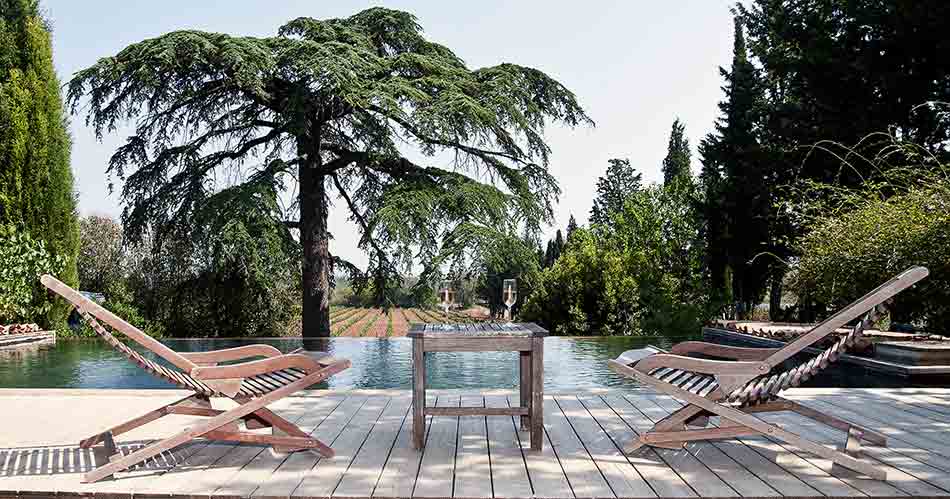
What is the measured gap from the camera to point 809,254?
829cm

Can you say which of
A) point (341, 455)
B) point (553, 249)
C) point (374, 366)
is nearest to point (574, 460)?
point (341, 455)

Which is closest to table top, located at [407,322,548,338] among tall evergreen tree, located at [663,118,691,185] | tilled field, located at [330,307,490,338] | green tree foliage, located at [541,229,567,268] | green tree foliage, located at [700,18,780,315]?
tilled field, located at [330,307,490,338]

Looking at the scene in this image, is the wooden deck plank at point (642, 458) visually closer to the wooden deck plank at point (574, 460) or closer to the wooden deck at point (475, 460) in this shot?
the wooden deck at point (475, 460)

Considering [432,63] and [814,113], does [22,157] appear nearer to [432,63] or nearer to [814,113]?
[432,63]

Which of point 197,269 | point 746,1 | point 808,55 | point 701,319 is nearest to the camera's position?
point 197,269

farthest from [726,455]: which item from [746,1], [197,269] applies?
[746,1]

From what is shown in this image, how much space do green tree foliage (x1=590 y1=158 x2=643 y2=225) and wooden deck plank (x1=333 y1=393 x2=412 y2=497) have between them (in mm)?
32543

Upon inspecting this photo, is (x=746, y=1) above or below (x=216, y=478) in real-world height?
above

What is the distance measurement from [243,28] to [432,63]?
324 cm

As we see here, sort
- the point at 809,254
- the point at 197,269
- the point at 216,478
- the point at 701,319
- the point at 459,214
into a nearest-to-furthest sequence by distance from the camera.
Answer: the point at 216,478
the point at 809,254
the point at 459,214
the point at 197,269
the point at 701,319

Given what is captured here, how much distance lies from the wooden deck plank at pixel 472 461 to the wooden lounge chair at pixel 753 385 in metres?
0.67

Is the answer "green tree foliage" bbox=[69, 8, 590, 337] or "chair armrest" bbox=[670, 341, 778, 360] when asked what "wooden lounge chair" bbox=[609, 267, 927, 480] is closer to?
"chair armrest" bbox=[670, 341, 778, 360]

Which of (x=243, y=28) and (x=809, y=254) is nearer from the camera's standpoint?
(x=809, y=254)

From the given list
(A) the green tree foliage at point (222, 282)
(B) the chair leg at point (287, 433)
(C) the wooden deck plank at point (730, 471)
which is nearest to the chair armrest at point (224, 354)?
(B) the chair leg at point (287, 433)
